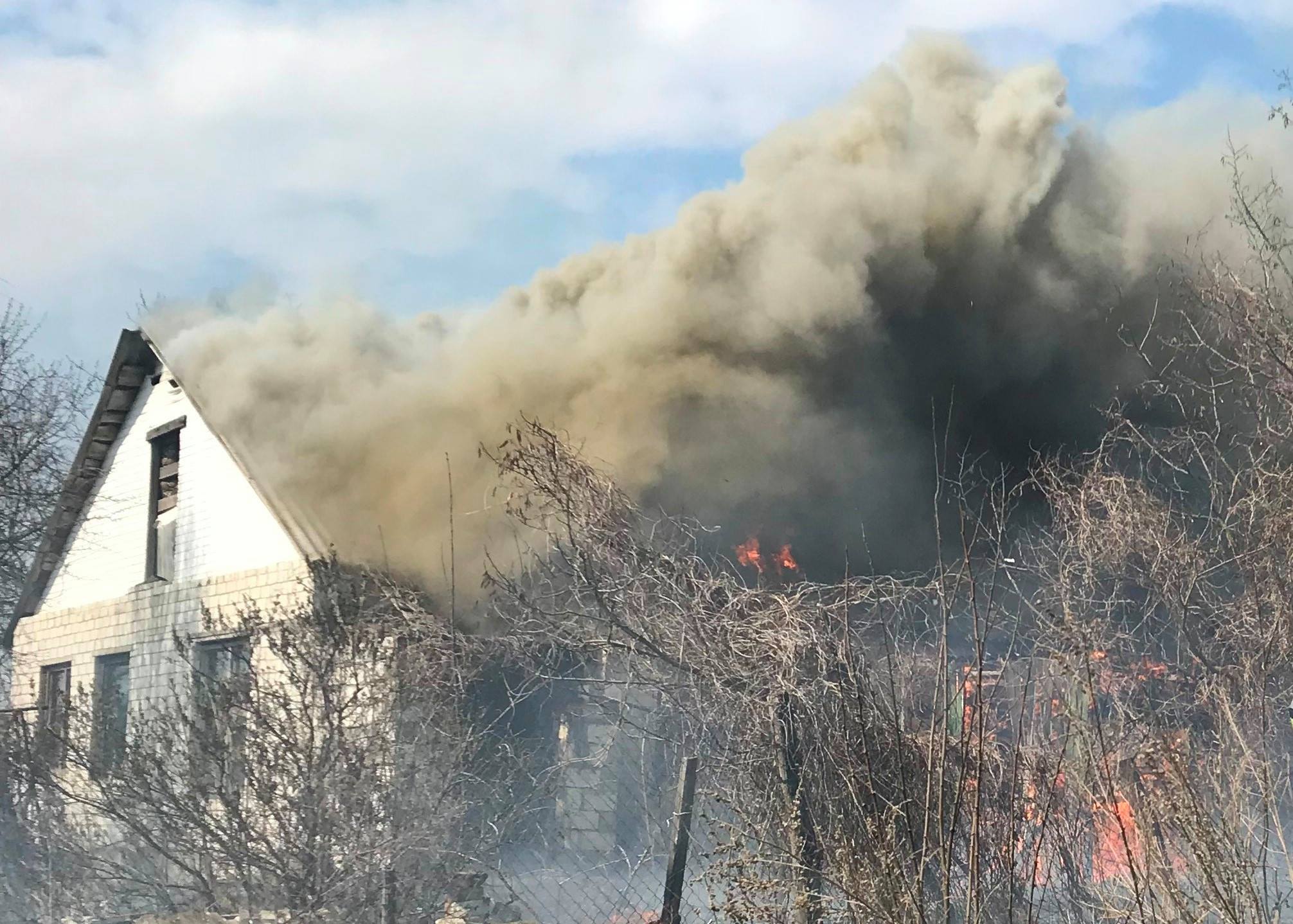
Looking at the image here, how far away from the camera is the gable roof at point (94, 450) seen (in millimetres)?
12797

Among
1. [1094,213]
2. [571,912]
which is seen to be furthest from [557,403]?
[1094,213]

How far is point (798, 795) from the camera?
12.3 feet

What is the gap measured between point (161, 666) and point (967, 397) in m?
8.10

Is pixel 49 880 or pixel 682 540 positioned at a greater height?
pixel 682 540

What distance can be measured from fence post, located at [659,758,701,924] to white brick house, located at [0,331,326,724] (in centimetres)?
615

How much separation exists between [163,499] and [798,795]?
10.4 meters

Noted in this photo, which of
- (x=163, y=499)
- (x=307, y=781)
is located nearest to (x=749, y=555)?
(x=307, y=781)

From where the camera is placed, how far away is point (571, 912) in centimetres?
736

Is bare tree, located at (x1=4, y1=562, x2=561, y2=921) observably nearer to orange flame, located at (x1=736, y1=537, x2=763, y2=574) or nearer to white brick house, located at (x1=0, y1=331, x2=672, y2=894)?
orange flame, located at (x1=736, y1=537, x2=763, y2=574)

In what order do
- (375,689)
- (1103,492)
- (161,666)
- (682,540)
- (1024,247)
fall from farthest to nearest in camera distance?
(161,666)
(1024,247)
(1103,492)
(682,540)
(375,689)

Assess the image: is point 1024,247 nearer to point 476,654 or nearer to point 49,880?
point 476,654

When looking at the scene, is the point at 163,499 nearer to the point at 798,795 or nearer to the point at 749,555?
the point at 749,555

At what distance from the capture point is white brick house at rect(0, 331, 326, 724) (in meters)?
10.8

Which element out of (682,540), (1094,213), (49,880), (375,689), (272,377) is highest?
(1094,213)
